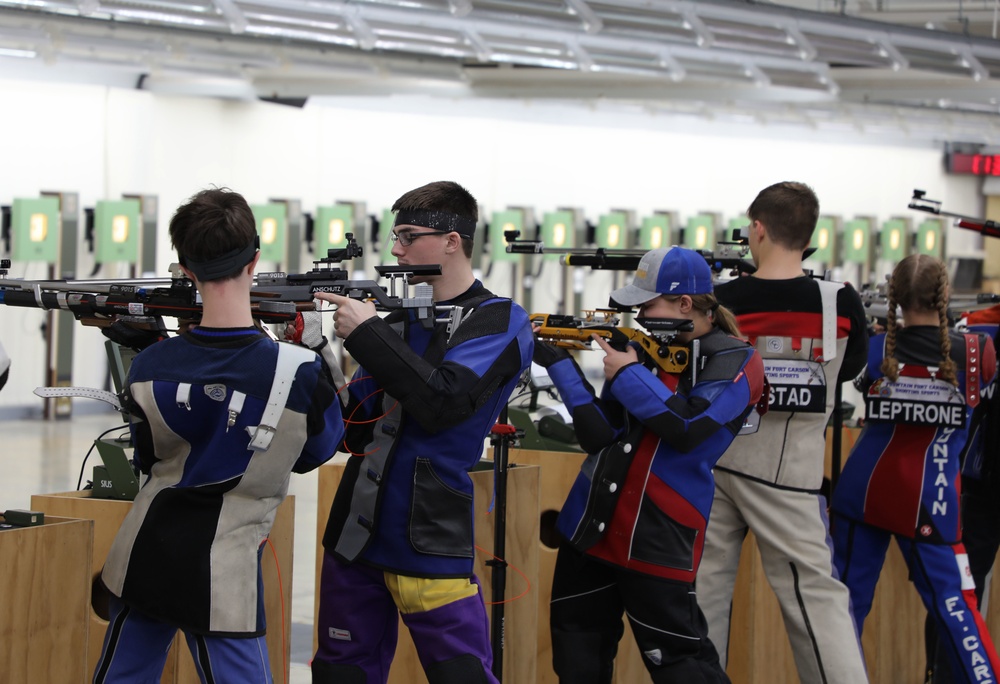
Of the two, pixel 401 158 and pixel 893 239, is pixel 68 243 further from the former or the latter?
pixel 893 239

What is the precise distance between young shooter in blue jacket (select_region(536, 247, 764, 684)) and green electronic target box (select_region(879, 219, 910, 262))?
40.7ft

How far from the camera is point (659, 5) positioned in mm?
6270

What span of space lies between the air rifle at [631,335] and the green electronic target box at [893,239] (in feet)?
40.5

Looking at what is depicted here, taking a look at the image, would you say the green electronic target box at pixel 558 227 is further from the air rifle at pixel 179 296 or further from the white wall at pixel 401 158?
the air rifle at pixel 179 296

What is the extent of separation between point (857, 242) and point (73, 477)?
399 inches

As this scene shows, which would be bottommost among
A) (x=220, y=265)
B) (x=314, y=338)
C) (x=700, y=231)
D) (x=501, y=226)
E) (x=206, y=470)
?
(x=206, y=470)

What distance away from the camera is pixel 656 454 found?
264 centimetres

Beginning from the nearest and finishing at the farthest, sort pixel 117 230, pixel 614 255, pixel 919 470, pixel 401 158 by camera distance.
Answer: pixel 919 470
pixel 614 255
pixel 117 230
pixel 401 158

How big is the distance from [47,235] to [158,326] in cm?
721

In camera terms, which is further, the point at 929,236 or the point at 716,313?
the point at 929,236

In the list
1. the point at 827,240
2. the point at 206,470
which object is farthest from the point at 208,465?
the point at 827,240

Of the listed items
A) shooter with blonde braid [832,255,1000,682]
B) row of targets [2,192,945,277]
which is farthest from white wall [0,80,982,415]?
shooter with blonde braid [832,255,1000,682]

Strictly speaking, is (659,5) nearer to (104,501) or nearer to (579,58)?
(579,58)

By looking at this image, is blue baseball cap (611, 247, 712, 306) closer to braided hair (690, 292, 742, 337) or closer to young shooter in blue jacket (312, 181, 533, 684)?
braided hair (690, 292, 742, 337)
